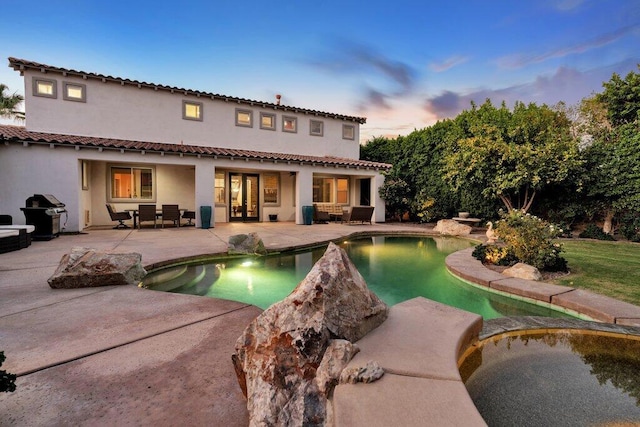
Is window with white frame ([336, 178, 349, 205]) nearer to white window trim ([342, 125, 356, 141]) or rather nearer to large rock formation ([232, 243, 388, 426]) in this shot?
white window trim ([342, 125, 356, 141])

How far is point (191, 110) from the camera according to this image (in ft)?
42.9

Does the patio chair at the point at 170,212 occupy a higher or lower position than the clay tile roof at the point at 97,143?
lower

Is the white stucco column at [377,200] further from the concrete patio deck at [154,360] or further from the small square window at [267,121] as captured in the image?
the concrete patio deck at [154,360]

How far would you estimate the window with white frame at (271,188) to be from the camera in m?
15.1

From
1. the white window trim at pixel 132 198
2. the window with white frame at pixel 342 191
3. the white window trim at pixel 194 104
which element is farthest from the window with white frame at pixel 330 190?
the white window trim at pixel 132 198

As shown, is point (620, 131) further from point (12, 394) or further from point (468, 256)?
point (12, 394)

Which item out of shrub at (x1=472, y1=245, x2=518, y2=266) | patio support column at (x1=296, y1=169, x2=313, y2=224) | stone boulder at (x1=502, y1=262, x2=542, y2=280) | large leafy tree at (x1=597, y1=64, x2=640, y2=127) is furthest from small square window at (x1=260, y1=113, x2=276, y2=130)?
large leafy tree at (x1=597, y1=64, x2=640, y2=127)

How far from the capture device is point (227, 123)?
45.0 feet

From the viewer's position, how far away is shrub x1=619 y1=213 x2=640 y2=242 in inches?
360

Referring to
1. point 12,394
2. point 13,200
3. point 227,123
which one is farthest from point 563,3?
point 13,200

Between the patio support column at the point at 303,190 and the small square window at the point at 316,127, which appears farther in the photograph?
the small square window at the point at 316,127

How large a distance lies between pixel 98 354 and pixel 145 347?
30 cm

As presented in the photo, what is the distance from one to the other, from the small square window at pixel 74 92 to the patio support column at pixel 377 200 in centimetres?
1256

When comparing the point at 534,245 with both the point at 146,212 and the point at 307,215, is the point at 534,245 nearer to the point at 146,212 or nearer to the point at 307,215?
the point at 307,215
